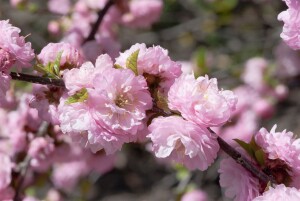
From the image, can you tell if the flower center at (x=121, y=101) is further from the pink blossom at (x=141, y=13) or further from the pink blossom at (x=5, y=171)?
the pink blossom at (x=141, y=13)

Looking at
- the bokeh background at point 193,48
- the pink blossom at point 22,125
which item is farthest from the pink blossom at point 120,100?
the bokeh background at point 193,48

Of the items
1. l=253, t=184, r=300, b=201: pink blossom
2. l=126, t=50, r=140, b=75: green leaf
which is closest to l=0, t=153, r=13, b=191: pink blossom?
l=126, t=50, r=140, b=75: green leaf

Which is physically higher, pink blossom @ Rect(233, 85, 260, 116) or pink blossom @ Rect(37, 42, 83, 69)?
pink blossom @ Rect(37, 42, 83, 69)

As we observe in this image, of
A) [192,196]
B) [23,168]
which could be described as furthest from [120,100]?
[192,196]

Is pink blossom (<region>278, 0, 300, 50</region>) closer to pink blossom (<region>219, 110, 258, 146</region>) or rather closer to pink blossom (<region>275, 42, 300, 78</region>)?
pink blossom (<region>219, 110, 258, 146</region>)

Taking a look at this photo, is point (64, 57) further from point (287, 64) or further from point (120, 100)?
point (287, 64)

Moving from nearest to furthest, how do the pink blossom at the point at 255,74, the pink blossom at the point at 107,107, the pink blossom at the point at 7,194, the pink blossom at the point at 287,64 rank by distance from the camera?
the pink blossom at the point at 107,107 < the pink blossom at the point at 7,194 < the pink blossom at the point at 255,74 < the pink blossom at the point at 287,64
